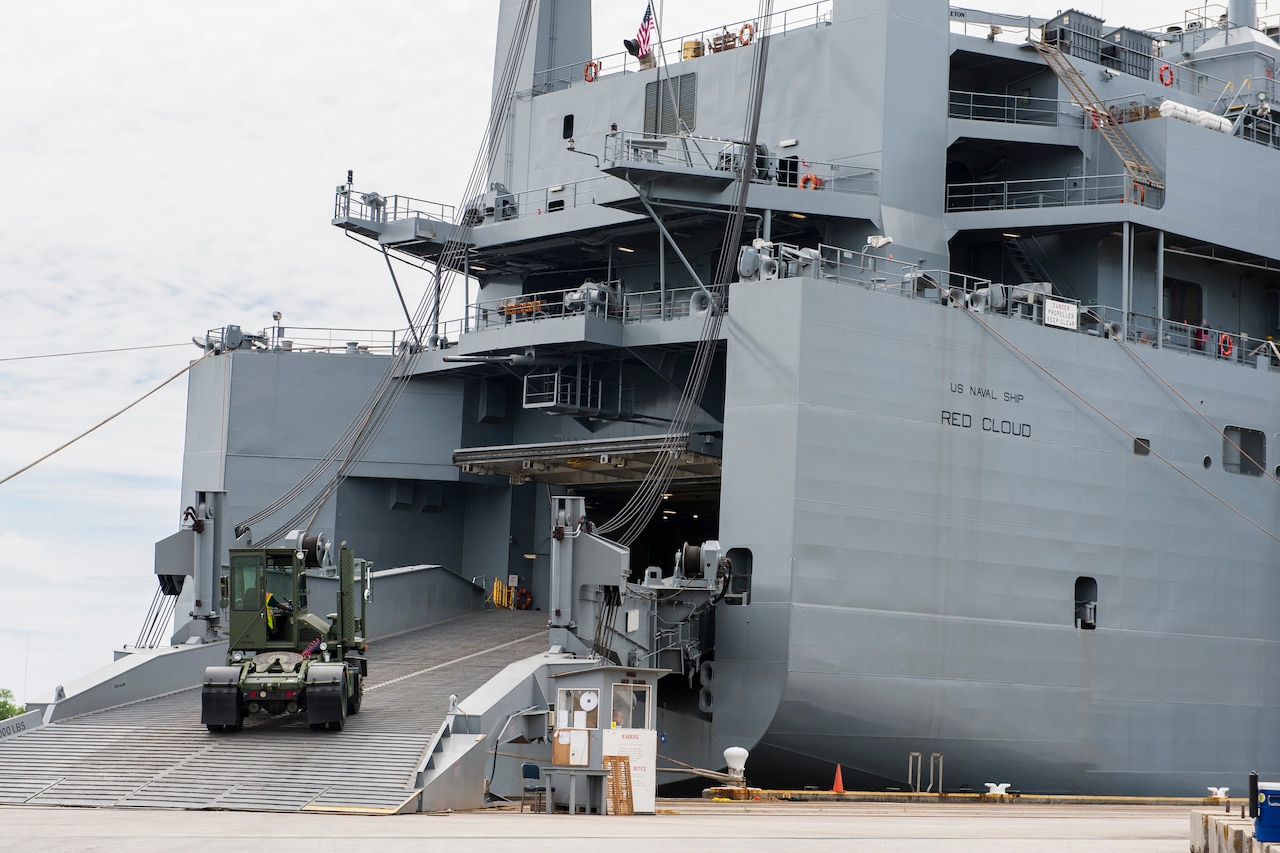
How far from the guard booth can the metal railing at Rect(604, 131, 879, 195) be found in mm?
9963

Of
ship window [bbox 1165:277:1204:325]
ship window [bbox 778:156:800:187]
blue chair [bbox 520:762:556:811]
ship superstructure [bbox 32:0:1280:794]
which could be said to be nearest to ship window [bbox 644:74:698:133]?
ship superstructure [bbox 32:0:1280:794]

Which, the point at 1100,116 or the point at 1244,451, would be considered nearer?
the point at 1100,116

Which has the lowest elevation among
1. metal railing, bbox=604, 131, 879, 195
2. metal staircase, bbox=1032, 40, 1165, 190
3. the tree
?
the tree

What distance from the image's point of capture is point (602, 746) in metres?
18.3

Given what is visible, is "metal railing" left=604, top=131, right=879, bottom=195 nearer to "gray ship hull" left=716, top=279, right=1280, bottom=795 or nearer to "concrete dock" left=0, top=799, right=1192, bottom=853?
"gray ship hull" left=716, top=279, right=1280, bottom=795

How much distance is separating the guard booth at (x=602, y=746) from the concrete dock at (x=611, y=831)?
597 mm

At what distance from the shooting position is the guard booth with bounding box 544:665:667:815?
18047 millimetres

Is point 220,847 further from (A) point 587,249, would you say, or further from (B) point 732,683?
(A) point 587,249

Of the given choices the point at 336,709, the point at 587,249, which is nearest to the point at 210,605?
the point at 336,709

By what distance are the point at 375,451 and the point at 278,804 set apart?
15.3m

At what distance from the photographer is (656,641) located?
23.6 meters

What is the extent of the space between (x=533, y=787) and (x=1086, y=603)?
449 inches

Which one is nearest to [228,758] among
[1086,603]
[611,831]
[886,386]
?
[611,831]

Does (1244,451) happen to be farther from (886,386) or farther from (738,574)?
(738,574)
